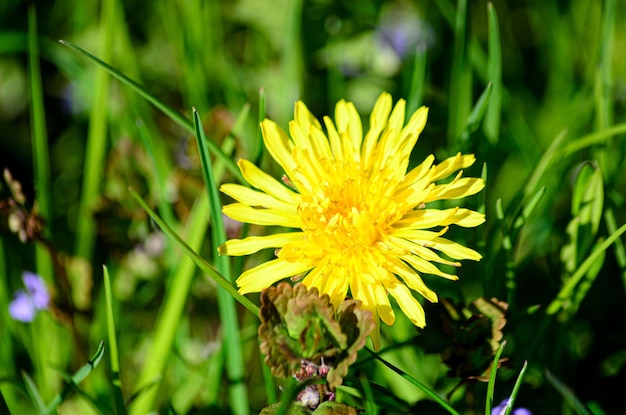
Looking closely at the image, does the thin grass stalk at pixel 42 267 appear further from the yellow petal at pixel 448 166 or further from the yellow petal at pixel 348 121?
the yellow petal at pixel 448 166

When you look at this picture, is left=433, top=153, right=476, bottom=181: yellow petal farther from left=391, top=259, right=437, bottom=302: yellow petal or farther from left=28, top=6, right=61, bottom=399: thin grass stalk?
left=28, top=6, right=61, bottom=399: thin grass stalk

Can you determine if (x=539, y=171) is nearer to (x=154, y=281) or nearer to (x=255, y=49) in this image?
(x=154, y=281)

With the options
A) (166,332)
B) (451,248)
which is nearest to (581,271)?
(451,248)

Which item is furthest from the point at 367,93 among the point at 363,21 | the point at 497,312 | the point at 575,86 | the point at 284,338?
the point at 284,338

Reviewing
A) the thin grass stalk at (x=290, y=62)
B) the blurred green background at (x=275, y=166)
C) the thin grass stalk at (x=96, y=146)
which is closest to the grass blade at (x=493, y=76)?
the blurred green background at (x=275, y=166)

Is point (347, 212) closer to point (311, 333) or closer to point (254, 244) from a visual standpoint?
point (254, 244)
